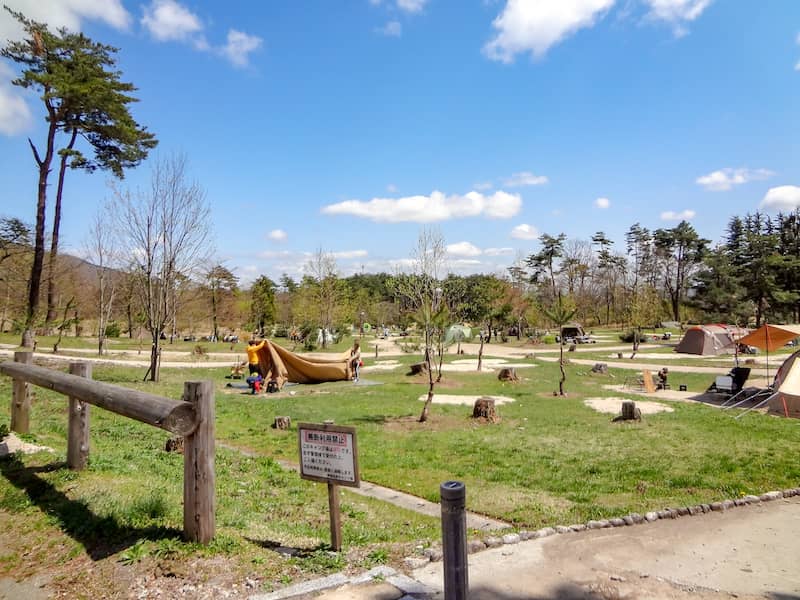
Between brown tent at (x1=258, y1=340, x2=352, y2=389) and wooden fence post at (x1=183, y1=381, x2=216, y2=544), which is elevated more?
wooden fence post at (x1=183, y1=381, x2=216, y2=544)

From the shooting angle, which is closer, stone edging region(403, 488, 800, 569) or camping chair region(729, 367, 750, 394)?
stone edging region(403, 488, 800, 569)

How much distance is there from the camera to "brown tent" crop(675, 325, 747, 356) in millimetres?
31453

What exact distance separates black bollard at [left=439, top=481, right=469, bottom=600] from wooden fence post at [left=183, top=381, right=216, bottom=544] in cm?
182

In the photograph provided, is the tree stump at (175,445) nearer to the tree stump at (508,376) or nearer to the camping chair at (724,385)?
the tree stump at (508,376)

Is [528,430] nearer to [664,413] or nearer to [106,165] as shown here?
Result: [664,413]

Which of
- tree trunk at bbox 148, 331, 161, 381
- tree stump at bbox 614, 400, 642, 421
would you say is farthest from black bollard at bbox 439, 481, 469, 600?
tree trunk at bbox 148, 331, 161, 381

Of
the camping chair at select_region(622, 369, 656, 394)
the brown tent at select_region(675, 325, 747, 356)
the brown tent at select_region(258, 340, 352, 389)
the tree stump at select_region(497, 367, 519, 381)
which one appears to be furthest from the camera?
the brown tent at select_region(675, 325, 747, 356)

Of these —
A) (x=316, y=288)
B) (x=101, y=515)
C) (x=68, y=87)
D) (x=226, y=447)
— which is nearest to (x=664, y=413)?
(x=226, y=447)

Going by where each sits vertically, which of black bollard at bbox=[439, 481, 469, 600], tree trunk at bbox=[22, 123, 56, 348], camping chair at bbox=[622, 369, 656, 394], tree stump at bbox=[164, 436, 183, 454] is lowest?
camping chair at bbox=[622, 369, 656, 394]

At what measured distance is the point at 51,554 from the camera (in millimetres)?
3646

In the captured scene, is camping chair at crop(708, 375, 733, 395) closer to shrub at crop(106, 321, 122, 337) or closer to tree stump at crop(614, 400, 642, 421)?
tree stump at crop(614, 400, 642, 421)

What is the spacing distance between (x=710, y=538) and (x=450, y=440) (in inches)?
206

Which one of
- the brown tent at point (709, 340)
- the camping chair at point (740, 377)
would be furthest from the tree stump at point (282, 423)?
the brown tent at point (709, 340)

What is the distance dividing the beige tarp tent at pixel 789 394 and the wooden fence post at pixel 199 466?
13.0 m
